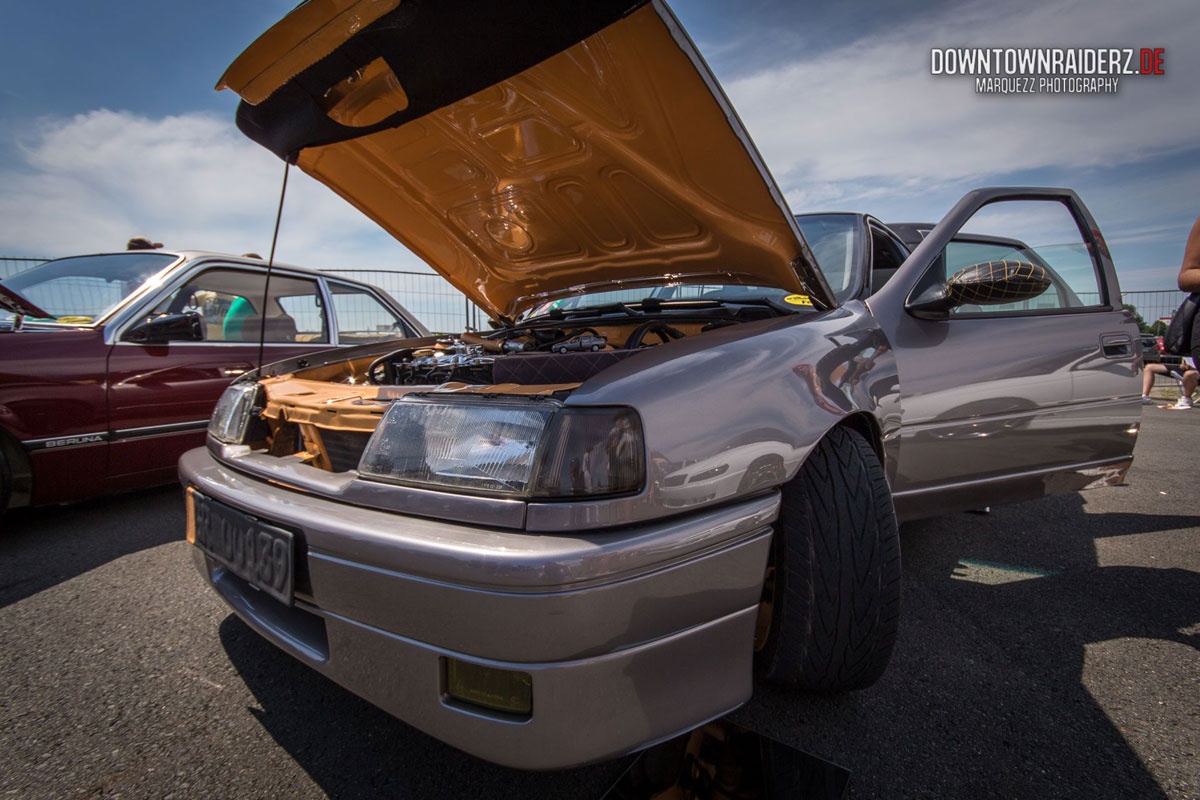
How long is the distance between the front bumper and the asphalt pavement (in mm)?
309

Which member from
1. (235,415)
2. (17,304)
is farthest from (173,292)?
(235,415)

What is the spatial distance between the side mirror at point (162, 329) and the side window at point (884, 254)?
334 centimetres

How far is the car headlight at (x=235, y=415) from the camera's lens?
5.29 ft

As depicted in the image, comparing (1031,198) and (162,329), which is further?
(162,329)

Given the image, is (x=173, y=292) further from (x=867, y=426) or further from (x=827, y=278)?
(x=867, y=426)

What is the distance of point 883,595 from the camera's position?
1.27 metres

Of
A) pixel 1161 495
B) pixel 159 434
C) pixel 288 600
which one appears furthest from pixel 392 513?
pixel 1161 495

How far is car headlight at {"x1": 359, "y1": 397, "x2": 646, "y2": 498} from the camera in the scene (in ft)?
3.10

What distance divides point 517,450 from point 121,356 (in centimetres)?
283

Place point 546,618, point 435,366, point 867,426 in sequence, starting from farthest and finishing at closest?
point 435,366 → point 867,426 → point 546,618

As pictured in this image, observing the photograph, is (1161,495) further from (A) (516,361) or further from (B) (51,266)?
(B) (51,266)

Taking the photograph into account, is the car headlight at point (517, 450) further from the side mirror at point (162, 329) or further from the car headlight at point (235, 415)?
the side mirror at point (162, 329)

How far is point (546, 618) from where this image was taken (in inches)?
33.3

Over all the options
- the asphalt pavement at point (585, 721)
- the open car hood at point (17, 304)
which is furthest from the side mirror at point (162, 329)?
the asphalt pavement at point (585, 721)
